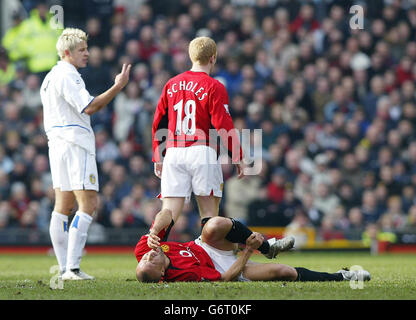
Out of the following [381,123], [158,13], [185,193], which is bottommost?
[185,193]

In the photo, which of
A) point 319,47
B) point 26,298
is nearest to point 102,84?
point 319,47

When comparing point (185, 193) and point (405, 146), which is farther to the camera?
point (405, 146)

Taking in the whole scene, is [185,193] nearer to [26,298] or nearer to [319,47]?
[26,298]

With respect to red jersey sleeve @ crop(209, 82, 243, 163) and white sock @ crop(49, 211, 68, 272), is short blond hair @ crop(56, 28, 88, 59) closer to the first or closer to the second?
red jersey sleeve @ crop(209, 82, 243, 163)

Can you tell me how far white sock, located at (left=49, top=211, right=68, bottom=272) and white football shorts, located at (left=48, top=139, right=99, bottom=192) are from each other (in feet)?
0.97

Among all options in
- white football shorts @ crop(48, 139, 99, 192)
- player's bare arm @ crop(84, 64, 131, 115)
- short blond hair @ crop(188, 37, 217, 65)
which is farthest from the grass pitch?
short blond hair @ crop(188, 37, 217, 65)

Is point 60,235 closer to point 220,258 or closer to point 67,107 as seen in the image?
point 67,107

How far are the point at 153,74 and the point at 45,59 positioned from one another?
7.31ft

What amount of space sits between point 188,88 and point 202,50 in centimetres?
40

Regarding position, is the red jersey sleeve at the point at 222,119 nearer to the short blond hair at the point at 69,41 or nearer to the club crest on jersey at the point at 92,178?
the club crest on jersey at the point at 92,178

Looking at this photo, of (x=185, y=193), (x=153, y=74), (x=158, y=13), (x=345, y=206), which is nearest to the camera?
(x=185, y=193)

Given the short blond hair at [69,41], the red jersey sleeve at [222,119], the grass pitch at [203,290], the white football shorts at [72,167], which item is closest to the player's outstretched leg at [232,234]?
the grass pitch at [203,290]

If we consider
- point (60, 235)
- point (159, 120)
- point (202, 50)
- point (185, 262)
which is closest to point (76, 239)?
point (60, 235)
